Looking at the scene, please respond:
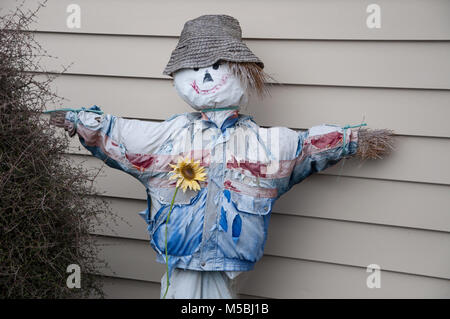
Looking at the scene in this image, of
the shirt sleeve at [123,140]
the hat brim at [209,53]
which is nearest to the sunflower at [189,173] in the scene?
the shirt sleeve at [123,140]

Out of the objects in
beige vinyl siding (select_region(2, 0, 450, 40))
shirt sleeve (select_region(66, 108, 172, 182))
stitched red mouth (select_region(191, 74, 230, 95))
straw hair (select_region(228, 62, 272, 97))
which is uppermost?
beige vinyl siding (select_region(2, 0, 450, 40))

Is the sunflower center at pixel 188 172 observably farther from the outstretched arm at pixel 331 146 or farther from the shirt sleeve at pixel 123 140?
the outstretched arm at pixel 331 146

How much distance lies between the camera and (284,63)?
2445mm

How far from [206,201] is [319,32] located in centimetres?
89

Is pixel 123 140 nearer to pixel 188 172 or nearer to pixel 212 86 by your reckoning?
pixel 188 172

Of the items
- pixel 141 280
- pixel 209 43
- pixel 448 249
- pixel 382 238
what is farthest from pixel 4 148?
pixel 448 249

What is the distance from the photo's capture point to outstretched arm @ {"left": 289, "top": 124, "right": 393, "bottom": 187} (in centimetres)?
220

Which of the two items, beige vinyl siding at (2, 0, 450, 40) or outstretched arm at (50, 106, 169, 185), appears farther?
beige vinyl siding at (2, 0, 450, 40)

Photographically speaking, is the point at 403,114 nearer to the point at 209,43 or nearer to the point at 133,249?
the point at 209,43

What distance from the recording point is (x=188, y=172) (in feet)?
6.85

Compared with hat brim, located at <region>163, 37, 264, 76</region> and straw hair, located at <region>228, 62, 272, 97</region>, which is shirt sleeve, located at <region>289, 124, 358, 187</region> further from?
hat brim, located at <region>163, 37, 264, 76</region>

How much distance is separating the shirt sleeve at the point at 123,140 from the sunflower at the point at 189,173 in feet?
0.51

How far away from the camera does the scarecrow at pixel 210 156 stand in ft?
6.88

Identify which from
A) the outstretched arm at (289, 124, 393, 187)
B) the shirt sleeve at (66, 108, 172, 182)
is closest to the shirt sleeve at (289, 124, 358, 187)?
the outstretched arm at (289, 124, 393, 187)
